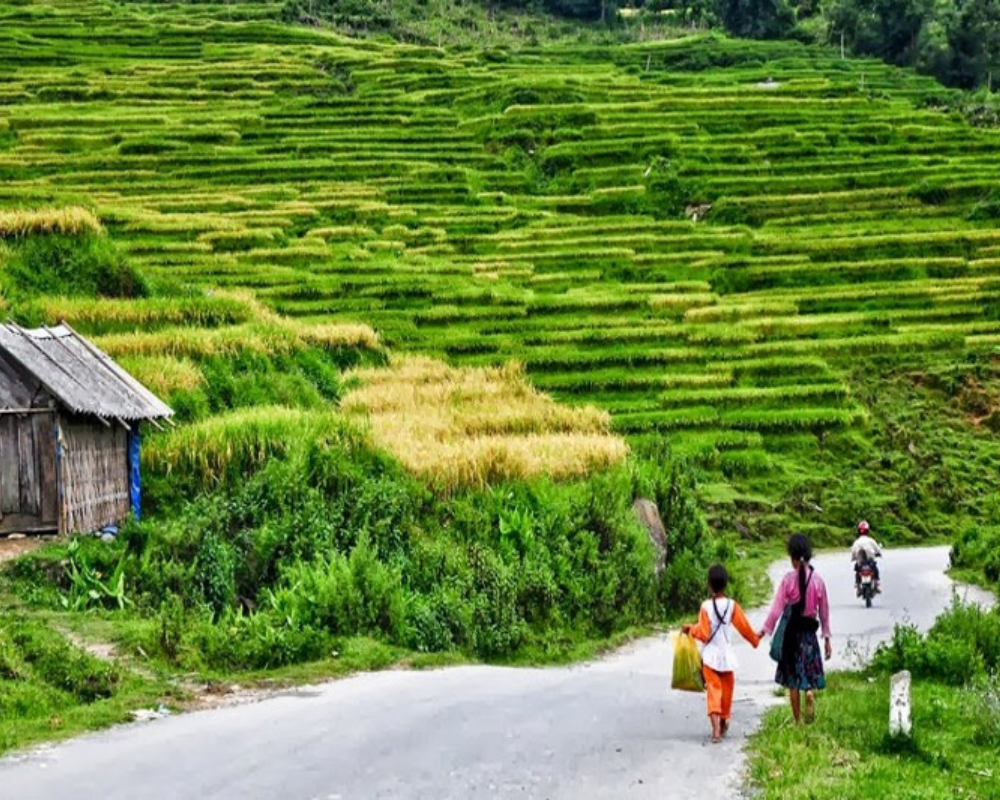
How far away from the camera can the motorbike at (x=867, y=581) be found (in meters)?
19.5

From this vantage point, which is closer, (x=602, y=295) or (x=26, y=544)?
(x=26, y=544)

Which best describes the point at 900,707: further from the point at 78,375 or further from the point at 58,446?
the point at 78,375

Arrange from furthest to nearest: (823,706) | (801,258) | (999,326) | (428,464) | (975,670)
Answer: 1. (801,258)
2. (999,326)
3. (428,464)
4. (975,670)
5. (823,706)

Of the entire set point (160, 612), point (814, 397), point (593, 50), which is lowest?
point (814, 397)

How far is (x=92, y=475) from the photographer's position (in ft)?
52.2

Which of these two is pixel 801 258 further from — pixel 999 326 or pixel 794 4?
pixel 794 4

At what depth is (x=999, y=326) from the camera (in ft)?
118

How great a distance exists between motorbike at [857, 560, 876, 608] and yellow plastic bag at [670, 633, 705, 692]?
10.3 meters

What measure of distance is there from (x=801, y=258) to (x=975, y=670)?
30.6 metres

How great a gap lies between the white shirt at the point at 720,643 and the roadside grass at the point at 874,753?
0.63 m

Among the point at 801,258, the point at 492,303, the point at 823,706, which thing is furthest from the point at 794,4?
the point at 823,706

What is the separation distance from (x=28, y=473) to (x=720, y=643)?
367 inches

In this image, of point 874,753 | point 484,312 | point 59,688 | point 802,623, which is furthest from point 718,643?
point 484,312

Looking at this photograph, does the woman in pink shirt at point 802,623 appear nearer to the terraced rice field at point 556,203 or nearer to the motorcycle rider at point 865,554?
the motorcycle rider at point 865,554
